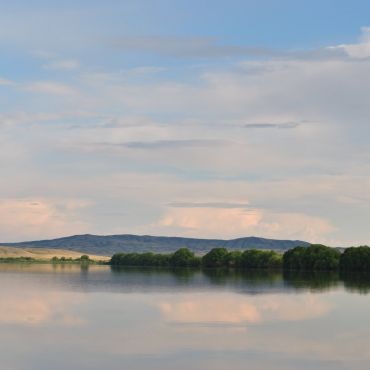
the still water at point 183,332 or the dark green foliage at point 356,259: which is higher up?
the dark green foliage at point 356,259

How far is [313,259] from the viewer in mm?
173750

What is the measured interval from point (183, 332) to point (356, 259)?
12028 centimetres

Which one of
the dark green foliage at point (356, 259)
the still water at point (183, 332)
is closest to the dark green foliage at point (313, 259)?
the dark green foliage at point (356, 259)

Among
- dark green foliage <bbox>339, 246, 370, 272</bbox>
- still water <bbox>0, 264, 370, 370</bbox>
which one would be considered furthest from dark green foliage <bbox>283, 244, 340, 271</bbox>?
still water <bbox>0, 264, 370, 370</bbox>

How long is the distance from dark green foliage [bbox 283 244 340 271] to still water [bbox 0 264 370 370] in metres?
96.9

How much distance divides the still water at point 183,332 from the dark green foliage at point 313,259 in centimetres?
9693

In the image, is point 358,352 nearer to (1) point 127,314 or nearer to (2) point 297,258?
(1) point 127,314

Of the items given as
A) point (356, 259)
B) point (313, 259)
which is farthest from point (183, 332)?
point (313, 259)

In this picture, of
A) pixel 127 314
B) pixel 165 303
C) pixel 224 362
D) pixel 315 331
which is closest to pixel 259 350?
pixel 224 362

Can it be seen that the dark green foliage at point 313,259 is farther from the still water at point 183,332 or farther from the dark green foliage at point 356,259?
the still water at point 183,332

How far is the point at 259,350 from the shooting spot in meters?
39.4

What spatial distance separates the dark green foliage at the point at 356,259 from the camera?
15912 cm

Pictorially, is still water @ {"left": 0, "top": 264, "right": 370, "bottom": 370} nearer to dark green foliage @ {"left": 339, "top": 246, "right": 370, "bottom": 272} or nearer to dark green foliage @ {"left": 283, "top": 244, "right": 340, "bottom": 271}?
dark green foliage @ {"left": 339, "top": 246, "right": 370, "bottom": 272}

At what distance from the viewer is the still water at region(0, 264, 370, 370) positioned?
36000 mm
